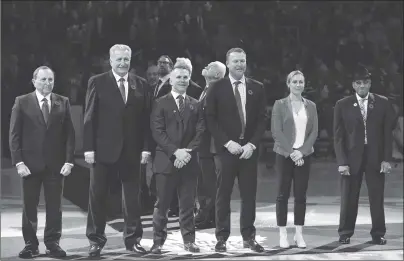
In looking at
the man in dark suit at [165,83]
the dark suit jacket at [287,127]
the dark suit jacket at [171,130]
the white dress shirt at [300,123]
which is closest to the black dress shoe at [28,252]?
the dark suit jacket at [171,130]

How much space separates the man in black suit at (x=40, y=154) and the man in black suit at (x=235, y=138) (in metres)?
1.09

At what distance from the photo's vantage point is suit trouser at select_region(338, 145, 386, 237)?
213 inches

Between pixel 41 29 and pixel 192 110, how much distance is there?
19.7 feet

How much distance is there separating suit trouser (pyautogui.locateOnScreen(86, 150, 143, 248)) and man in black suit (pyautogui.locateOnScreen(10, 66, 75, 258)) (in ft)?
0.72

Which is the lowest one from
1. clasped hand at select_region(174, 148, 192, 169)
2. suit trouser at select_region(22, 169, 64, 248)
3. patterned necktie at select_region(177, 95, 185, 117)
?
suit trouser at select_region(22, 169, 64, 248)

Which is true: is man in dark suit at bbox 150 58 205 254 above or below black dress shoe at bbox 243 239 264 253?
above

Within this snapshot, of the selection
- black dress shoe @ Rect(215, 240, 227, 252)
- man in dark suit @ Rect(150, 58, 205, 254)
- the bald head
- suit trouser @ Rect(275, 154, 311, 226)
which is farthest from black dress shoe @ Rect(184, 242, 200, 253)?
the bald head

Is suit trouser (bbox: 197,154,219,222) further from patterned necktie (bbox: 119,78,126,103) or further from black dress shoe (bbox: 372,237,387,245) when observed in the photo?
black dress shoe (bbox: 372,237,387,245)

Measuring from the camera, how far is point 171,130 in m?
4.86

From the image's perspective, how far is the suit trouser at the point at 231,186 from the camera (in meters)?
4.96

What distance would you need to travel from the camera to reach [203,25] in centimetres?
1082

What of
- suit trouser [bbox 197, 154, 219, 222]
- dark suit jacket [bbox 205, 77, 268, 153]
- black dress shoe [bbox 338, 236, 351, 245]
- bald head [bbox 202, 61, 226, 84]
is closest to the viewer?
dark suit jacket [bbox 205, 77, 268, 153]

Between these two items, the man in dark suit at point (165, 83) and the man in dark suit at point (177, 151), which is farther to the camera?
the man in dark suit at point (165, 83)

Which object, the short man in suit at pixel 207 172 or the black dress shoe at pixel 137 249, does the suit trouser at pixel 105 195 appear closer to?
the black dress shoe at pixel 137 249
